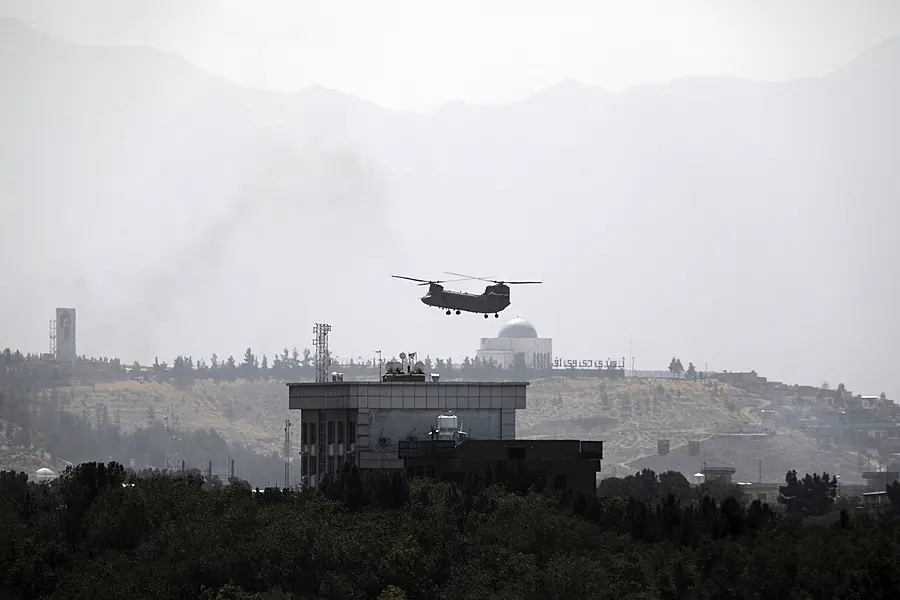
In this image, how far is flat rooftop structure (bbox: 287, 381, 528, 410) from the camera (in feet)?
516

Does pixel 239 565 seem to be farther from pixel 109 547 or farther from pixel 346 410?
pixel 346 410

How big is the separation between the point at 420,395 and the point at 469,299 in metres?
21.8

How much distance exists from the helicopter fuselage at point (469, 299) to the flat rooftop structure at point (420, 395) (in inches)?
557

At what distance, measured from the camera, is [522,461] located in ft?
485

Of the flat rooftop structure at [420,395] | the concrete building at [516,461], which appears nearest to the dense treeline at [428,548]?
the concrete building at [516,461]

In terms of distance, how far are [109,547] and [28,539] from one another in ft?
17.9

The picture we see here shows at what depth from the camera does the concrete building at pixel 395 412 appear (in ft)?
516

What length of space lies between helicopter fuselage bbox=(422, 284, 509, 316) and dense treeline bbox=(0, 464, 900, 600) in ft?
124

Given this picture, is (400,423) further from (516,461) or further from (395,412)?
(516,461)

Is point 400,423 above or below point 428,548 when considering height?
above

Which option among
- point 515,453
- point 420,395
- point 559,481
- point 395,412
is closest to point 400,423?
point 395,412

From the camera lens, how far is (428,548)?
120m

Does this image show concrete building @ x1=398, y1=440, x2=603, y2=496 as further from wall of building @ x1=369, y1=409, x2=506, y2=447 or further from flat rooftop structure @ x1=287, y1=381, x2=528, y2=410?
flat rooftop structure @ x1=287, y1=381, x2=528, y2=410

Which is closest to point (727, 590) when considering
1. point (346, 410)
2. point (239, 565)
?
point (239, 565)
